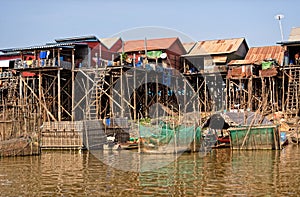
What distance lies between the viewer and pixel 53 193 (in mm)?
15266

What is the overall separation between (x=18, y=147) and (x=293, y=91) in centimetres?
2103

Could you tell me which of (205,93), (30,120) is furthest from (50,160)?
(205,93)

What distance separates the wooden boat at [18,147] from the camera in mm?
24484

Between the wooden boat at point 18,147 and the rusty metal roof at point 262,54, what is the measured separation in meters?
20.6

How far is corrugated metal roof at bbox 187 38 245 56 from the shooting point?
43.0m

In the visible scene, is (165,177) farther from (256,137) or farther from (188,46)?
(188,46)

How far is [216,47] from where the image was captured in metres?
44.1

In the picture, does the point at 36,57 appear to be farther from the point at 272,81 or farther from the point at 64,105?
the point at 272,81

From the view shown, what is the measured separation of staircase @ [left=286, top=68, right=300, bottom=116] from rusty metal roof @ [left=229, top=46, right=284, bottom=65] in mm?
3305

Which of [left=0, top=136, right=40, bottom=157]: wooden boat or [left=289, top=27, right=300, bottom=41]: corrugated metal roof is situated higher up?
[left=289, top=27, right=300, bottom=41]: corrugated metal roof

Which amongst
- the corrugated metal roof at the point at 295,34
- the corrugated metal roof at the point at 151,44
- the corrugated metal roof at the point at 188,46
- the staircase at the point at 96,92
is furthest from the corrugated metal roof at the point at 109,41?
the corrugated metal roof at the point at 295,34

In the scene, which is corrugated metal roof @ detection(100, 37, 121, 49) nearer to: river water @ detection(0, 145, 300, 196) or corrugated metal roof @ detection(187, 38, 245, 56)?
corrugated metal roof @ detection(187, 38, 245, 56)

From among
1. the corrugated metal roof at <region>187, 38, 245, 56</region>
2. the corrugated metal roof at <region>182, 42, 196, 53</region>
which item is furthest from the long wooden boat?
Answer: the corrugated metal roof at <region>182, 42, 196, 53</region>

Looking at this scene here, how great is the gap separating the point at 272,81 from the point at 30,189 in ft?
87.3
